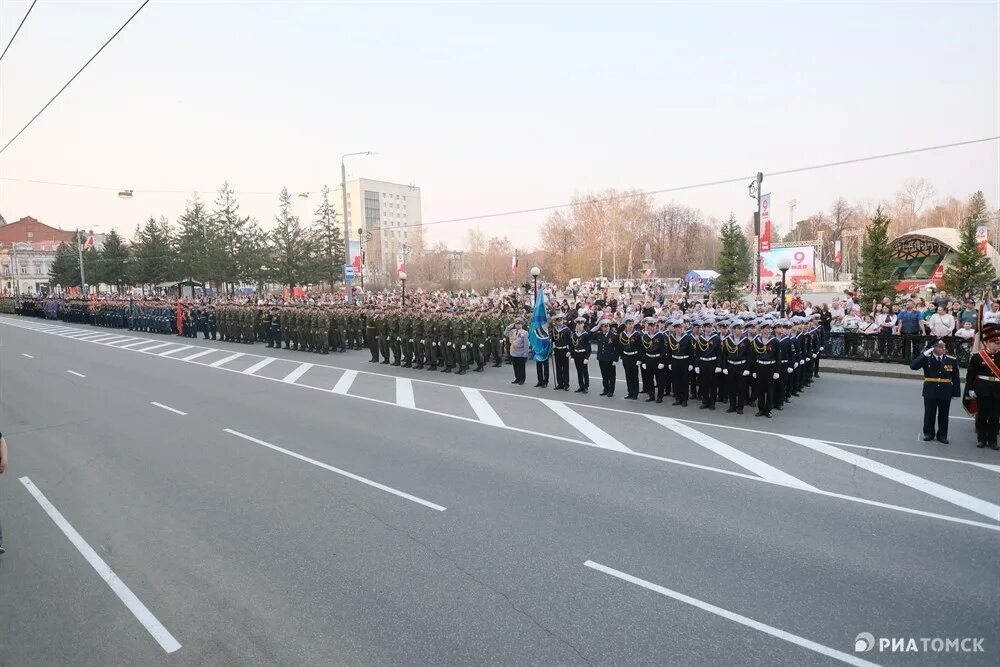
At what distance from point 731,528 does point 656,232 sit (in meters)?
92.6

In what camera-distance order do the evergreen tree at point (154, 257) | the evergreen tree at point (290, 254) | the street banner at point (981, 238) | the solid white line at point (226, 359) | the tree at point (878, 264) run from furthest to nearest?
the evergreen tree at point (154, 257) < the evergreen tree at point (290, 254) < the street banner at point (981, 238) < the tree at point (878, 264) < the solid white line at point (226, 359)

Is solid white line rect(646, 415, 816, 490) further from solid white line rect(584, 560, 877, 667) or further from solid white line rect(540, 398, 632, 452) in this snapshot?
solid white line rect(584, 560, 877, 667)

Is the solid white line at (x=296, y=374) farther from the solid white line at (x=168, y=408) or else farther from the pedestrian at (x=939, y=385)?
the pedestrian at (x=939, y=385)

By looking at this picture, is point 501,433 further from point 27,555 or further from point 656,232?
point 656,232

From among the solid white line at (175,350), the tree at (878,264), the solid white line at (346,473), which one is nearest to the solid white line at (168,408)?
the solid white line at (346,473)

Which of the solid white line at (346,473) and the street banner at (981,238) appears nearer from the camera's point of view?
the solid white line at (346,473)

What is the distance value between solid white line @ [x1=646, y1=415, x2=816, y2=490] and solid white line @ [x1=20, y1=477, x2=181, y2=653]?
6673 millimetres

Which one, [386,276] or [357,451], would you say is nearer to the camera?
[357,451]

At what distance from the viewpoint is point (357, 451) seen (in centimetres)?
934

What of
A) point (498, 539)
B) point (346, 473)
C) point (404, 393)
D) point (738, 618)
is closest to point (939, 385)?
point (738, 618)

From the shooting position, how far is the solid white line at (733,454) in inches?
301

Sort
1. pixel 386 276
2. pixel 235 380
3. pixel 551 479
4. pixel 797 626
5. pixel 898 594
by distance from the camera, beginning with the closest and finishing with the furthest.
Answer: pixel 797 626 < pixel 898 594 < pixel 551 479 < pixel 235 380 < pixel 386 276

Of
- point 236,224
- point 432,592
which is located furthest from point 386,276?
point 432,592

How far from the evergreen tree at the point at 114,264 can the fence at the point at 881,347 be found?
70.2 m
